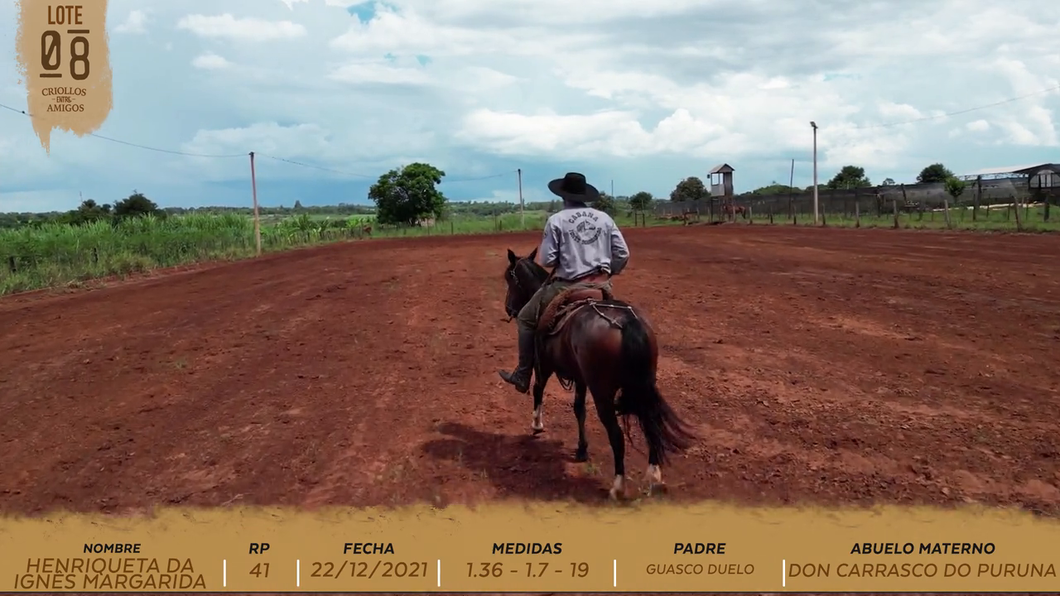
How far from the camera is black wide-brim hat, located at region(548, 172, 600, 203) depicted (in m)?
5.71

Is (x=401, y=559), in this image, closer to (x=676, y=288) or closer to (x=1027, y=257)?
(x=676, y=288)

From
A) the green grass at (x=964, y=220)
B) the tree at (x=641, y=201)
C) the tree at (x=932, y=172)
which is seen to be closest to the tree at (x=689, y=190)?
the tree at (x=641, y=201)

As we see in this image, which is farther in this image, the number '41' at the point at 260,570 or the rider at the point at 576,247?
the rider at the point at 576,247

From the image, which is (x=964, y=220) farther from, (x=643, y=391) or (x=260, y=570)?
(x=260, y=570)

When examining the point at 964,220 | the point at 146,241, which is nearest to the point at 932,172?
the point at 964,220

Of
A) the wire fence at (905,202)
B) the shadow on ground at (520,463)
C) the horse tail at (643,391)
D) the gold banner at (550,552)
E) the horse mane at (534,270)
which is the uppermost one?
the wire fence at (905,202)

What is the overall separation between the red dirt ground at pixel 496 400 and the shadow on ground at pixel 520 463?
0.02 meters

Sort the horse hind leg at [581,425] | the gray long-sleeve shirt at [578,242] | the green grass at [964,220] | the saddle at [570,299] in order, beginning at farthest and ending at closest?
the green grass at [964,220], the horse hind leg at [581,425], the gray long-sleeve shirt at [578,242], the saddle at [570,299]

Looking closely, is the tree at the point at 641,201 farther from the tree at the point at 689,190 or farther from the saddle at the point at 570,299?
the saddle at the point at 570,299

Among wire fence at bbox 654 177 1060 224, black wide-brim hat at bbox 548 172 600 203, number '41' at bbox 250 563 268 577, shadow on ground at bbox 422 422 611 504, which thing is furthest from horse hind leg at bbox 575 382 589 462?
wire fence at bbox 654 177 1060 224

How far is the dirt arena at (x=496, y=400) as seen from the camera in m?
5.18

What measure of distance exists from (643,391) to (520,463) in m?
1.34

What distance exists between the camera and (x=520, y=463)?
557 centimetres

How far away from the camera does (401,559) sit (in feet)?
13.5
